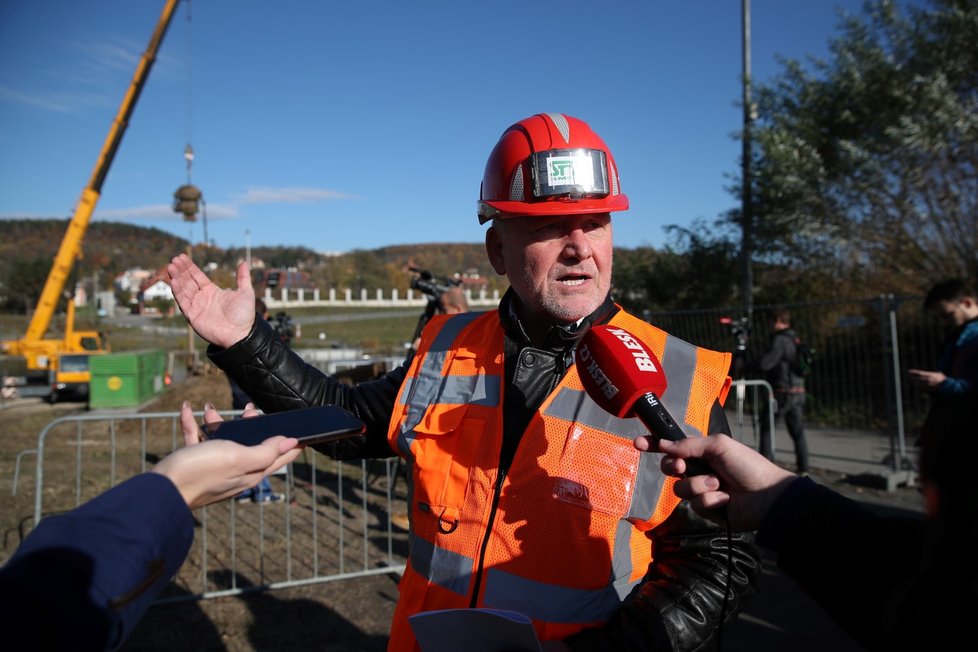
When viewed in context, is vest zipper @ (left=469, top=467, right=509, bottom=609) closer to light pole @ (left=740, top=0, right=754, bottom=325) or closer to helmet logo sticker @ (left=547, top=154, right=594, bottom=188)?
helmet logo sticker @ (left=547, top=154, right=594, bottom=188)

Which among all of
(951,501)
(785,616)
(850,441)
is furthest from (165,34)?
(951,501)

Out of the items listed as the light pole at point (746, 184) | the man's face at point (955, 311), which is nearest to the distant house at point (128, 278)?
the light pole at point (746, 184)

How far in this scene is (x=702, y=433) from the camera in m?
1.70

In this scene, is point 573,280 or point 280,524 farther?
point 280,524

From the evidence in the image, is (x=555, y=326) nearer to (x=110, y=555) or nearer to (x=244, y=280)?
(x=244, y=280)

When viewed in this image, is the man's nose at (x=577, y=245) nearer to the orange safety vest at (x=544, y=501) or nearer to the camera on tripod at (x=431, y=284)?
the orange safety vest at (x=544, y=501)

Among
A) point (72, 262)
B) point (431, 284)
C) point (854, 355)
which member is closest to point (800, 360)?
point (854, 355)

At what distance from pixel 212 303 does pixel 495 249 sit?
2.91 ft

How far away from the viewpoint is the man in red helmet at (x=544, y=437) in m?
1.61

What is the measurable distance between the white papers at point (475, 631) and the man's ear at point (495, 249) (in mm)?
1074

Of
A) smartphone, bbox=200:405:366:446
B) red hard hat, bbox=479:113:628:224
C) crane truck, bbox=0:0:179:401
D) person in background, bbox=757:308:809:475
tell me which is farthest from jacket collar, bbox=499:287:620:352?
crane truck, bbox=0:0:179:401

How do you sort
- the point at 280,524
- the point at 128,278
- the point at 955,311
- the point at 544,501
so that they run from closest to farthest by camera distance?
the point at 544,501
the point at 955,311
the point at 280,524
the point at 128,278

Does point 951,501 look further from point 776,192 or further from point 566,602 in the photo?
point 776,192

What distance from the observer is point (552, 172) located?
187 centimetres
